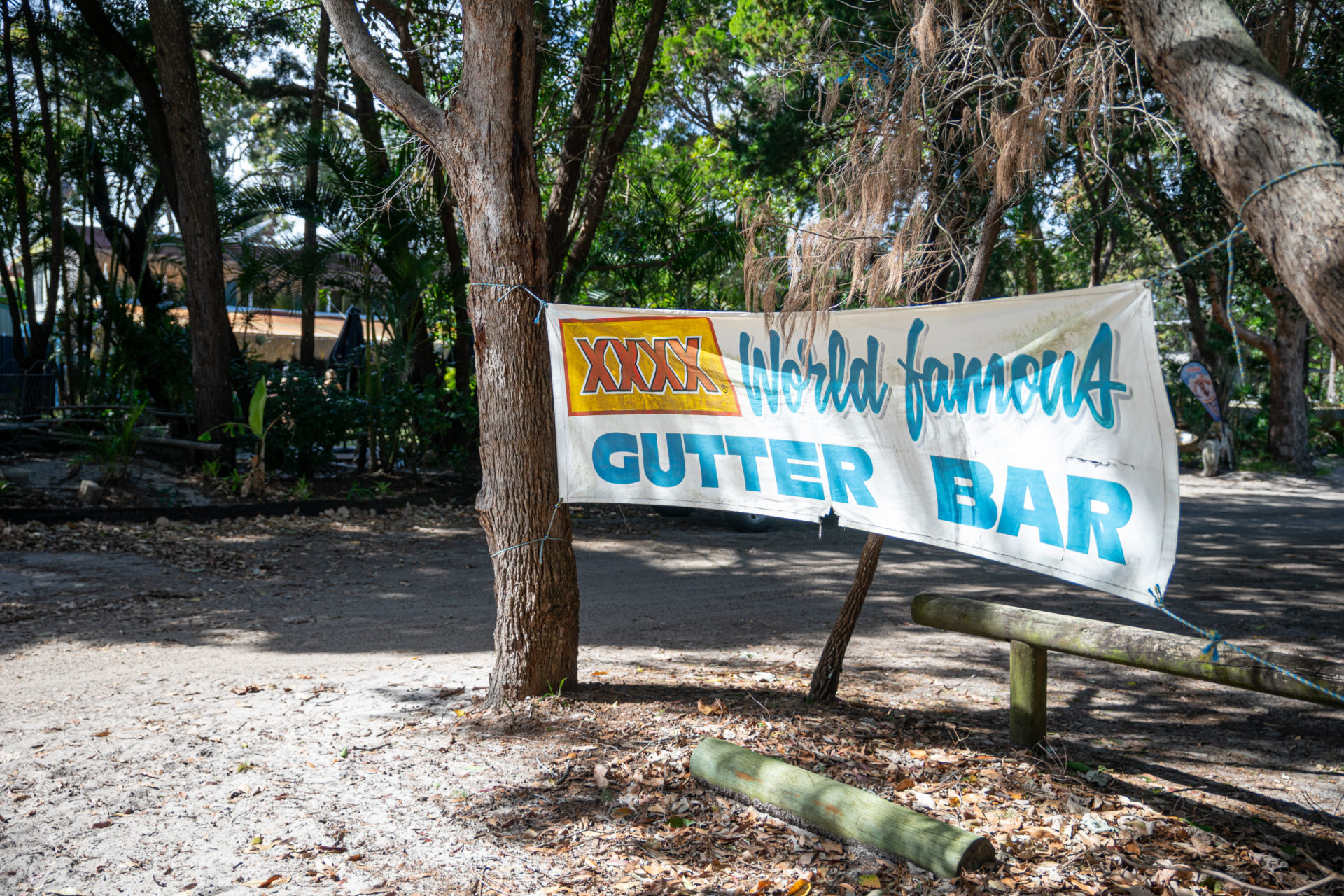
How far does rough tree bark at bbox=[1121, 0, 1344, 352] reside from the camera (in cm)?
277

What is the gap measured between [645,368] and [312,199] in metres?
9.88

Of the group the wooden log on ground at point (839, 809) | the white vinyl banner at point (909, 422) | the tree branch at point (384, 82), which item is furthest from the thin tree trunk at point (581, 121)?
the wooden log on ground at point (839, 809)

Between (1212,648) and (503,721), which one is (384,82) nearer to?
(503,721)

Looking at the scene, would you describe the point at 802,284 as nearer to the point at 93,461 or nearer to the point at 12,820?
the point at 12,820

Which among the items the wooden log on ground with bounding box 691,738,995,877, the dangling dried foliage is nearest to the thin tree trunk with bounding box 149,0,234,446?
the dangling dried foliage

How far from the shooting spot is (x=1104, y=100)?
13.2 feet

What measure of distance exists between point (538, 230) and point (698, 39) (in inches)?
601

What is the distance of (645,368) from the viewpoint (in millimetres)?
4621

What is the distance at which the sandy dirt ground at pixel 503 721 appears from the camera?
11.0ft

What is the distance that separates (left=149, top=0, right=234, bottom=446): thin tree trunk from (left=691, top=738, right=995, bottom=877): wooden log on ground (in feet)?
35.0

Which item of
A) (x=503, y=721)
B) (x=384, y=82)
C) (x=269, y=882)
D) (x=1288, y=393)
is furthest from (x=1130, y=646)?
(x=1288, y=393)

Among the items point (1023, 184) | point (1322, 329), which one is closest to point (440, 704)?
point (1023, 184)

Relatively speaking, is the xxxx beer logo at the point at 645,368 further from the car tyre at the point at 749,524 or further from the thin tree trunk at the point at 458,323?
the thin tree trunk at the point at 458,323

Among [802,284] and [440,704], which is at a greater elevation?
[802,284]
